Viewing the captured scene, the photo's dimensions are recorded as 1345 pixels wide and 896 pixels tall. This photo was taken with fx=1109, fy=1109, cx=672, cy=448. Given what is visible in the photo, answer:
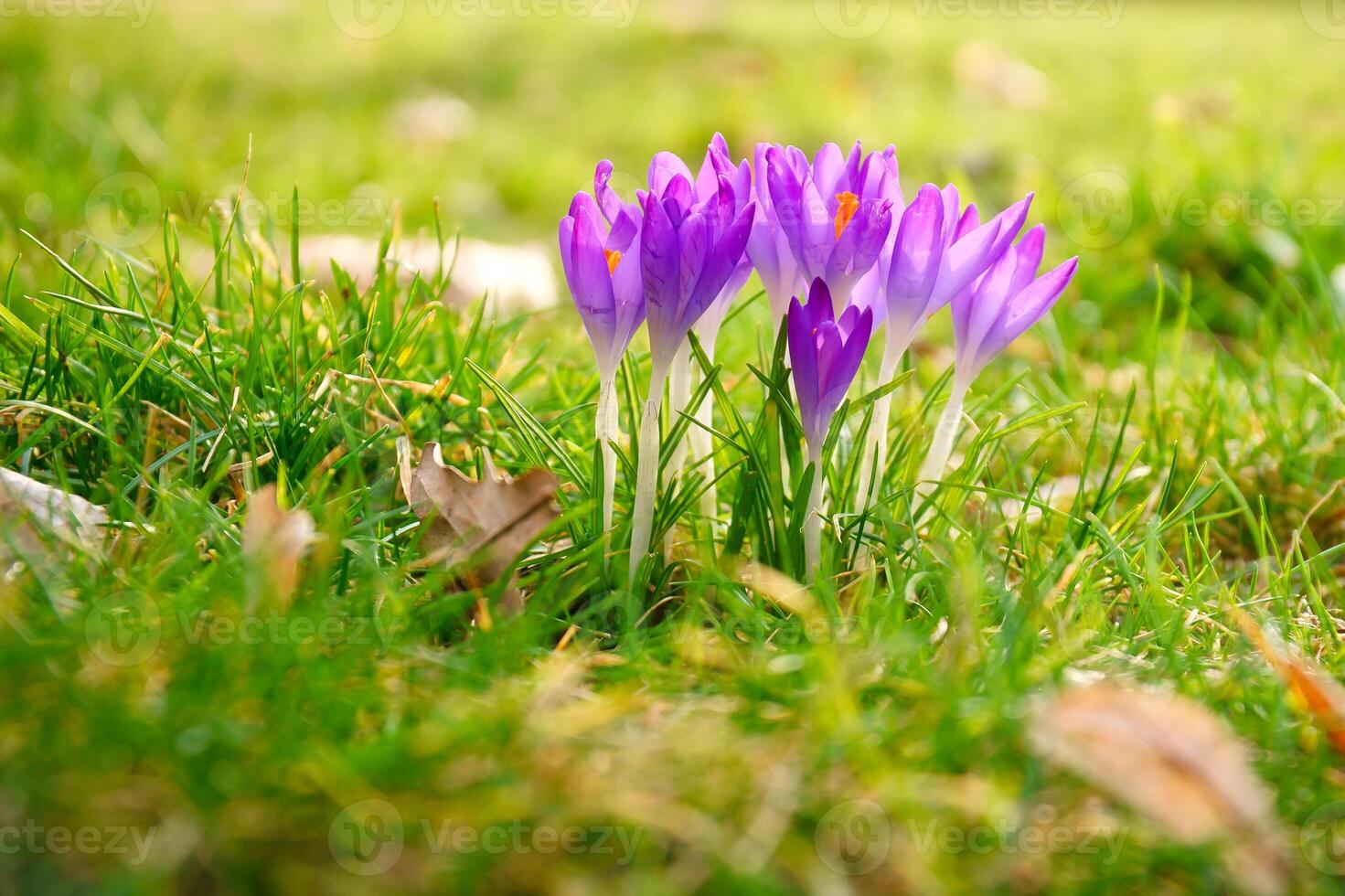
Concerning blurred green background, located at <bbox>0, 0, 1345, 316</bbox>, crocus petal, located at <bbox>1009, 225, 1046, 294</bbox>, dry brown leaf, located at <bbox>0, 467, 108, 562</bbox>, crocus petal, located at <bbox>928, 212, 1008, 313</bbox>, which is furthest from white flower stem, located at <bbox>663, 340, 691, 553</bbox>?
blurred green background, located at <bbox>0, 0, 1345, 316</bbox>

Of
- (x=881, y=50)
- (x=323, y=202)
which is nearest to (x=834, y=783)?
(x=323, y=202)

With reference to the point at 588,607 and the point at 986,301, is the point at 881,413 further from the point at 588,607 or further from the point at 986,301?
the point at 588,607

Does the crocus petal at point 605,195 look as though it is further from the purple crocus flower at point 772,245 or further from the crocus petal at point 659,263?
the purple crocus flower at point 772,245

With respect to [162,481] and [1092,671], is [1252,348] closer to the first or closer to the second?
[1092,671]

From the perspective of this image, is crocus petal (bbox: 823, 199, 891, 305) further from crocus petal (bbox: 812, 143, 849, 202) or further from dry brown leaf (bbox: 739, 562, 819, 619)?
dry brown leaf (bbox: 739, 562, 819, 619)

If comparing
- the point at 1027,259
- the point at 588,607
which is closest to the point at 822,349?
the point at 1027,259

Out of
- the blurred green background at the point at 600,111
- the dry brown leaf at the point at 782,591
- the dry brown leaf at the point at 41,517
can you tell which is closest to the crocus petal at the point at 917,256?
the dry brown leaf at the point at 782,591

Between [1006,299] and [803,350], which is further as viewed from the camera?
[1006,299]
